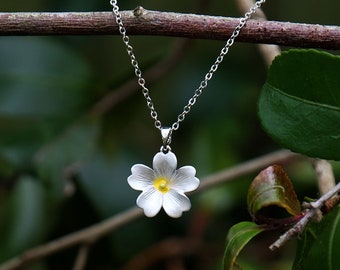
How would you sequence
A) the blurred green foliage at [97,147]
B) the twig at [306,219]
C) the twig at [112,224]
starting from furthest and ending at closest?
the blurred green foliage at [97,147] → the twig at [112,224] → the twig at [306,219]

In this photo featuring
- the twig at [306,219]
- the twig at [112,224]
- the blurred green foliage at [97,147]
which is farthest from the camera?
the blurred green foliage at [97,147]

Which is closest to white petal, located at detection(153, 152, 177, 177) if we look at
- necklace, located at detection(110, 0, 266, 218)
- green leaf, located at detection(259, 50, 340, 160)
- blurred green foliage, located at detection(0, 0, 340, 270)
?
necklace, located at detection(110, 0, 266, 218)

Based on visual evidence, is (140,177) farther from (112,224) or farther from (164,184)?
(112,224)

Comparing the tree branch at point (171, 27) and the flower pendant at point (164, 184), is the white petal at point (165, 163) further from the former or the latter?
the tree branch at point (171, 27)

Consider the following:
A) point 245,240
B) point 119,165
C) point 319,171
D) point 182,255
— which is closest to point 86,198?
point 119,165

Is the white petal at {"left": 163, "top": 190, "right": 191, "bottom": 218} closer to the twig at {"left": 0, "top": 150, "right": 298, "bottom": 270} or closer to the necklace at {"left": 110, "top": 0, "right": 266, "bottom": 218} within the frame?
the necklace at {"left": 110, "top": 0, "right": 266, "bottom": 218}

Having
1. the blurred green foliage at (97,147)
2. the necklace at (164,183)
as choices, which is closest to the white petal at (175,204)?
the necklace at (164,183)
